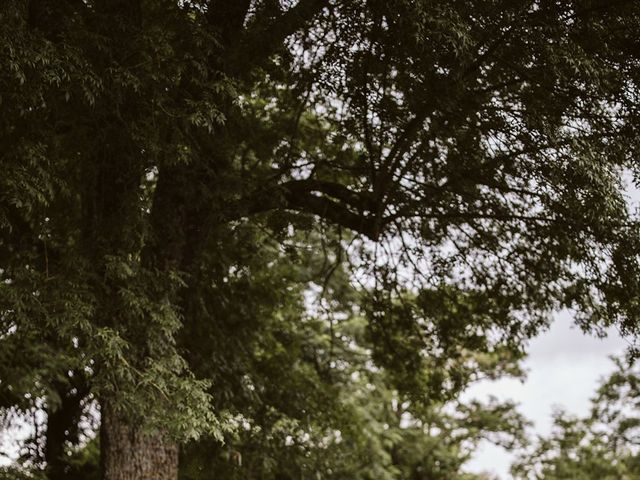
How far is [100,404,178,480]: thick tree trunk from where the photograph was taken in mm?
6367

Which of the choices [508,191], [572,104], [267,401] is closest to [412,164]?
[508,191]

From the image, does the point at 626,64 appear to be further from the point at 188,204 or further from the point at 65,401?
the point at 65,401

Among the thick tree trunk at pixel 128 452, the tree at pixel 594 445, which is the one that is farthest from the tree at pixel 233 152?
the tree at pixel 594 445

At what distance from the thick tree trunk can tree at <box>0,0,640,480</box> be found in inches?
0.7

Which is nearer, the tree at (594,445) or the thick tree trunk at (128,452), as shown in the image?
the thick tree trunk at (128,452)

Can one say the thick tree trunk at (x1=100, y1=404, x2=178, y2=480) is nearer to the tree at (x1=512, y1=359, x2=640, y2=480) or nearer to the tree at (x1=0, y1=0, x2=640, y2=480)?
the tree at (x1=0, y1=0, x2=640, y2=480)

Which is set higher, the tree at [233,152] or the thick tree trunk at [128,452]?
the tree at [233,152]

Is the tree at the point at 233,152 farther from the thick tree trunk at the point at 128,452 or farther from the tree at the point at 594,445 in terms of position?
the tree at the point at 594,445

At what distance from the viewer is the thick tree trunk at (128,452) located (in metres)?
6.37

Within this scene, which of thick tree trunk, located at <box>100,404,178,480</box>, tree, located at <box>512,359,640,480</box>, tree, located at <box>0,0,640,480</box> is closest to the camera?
tree, located at <box>0,0,640,480</box>

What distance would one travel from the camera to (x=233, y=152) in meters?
7.38

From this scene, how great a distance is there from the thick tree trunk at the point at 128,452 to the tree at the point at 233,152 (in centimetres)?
2

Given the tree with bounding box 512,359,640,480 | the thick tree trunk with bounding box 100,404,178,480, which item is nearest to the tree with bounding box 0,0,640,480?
the thick tree trunk with bounding box 100,404,178,480

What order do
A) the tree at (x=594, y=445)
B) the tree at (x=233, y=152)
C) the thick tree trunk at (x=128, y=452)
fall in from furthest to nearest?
1. the tree at (x=594, y=445)
2. the thick tree trunk at (x=128, y=452)
3. the tree at (x=233, y=152)
